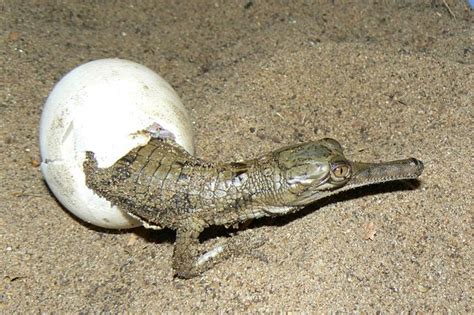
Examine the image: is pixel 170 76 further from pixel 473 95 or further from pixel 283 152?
pixel 473 95

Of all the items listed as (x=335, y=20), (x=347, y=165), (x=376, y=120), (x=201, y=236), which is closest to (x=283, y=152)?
(x=347, y=165)

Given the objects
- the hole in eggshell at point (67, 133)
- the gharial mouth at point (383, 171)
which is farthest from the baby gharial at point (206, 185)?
the hole in eggshell at point (67, 133)

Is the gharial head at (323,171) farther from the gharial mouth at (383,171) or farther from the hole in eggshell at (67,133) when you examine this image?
the hole in eggshell at (67,133)

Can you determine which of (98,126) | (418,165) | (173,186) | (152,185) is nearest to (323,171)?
(418,165)

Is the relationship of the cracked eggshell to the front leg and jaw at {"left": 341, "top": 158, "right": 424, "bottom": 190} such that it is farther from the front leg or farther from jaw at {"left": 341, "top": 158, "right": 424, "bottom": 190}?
jaw at {"left": 341, "top": 158, "right": 424, "bottom": 190}

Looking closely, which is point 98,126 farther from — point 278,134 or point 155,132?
point 278,134

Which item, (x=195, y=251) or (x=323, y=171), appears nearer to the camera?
(x=323, y=171)
